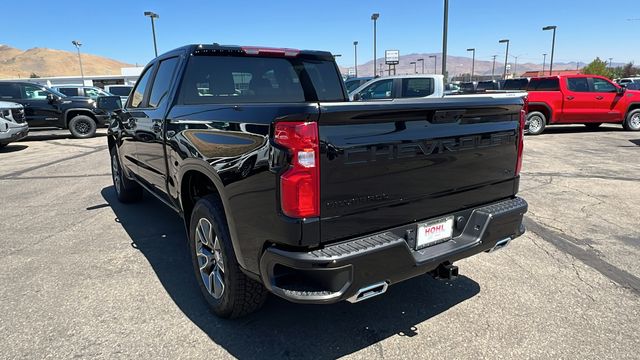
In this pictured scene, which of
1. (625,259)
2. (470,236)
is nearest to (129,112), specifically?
(470,236)

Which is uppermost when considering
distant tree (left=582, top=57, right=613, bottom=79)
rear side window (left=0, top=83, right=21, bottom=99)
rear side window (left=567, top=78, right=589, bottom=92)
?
distant tree (left=582, top=57, right=613, bottom=79)

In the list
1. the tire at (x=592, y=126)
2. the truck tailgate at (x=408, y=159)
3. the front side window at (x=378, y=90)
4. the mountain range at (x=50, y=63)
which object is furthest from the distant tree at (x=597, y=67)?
the mountain range at (x=50, y=63)

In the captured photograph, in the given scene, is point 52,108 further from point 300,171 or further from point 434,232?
point 434,232

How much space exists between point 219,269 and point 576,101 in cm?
1422

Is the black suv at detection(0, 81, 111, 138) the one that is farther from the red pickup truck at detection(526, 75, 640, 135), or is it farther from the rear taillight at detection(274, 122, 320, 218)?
the red pickup truck at detection(526, 75, 640, 135)

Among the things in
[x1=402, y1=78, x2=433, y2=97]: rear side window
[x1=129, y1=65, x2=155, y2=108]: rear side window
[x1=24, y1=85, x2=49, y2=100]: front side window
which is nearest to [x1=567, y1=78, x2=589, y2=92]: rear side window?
[x1=402, y1=78, x2=433, y2=97]: rear side window

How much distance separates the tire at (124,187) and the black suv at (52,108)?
9014 millimetres

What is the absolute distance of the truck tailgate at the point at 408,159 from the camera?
2.16 meters

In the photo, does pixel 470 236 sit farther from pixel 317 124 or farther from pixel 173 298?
pixel 173 298

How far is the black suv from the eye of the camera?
1405 centimetres

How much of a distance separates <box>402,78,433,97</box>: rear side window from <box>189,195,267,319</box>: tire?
8.46 meters

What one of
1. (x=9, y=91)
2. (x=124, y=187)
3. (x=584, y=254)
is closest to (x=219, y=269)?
(x=584, y=254)

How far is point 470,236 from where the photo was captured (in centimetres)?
277

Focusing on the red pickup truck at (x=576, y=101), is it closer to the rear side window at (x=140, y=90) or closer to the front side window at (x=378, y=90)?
the front side window at (x=378, y=90)
